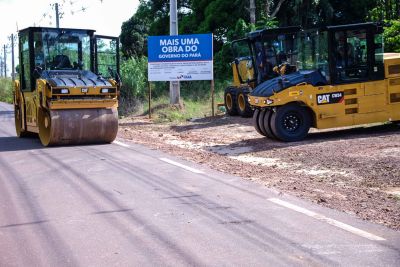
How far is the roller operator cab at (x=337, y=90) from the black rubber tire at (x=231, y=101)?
22.5 feet

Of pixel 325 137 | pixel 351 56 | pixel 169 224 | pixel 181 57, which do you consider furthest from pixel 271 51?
pixel 169 224

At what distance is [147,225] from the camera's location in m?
6.73

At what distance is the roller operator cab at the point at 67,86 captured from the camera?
13773 millimetres

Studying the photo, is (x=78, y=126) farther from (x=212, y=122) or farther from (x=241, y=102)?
(x=241, y=102)

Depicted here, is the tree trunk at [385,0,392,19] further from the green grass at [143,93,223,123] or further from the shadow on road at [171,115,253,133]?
the shadow on road at [171,115,253,133]

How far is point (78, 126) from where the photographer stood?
1387 centimetres

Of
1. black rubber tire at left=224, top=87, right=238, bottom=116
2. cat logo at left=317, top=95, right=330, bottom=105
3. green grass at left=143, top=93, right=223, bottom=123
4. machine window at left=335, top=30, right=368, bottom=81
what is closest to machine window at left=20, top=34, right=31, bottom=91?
green grass at left=143, top=93, right=223, bottom=123

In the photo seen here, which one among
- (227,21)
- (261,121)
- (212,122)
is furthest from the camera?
(227,21)

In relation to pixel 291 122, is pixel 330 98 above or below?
above

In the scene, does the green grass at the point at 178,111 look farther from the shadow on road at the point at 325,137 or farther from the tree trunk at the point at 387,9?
the tree trunk at the point at 387,9

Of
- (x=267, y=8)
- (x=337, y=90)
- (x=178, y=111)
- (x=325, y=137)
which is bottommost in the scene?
(x=325, y=137)

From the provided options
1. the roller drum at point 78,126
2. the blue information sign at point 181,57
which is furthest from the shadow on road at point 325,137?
the blue information sign at point 181,57

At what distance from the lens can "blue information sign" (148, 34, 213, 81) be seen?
21281 millimetres

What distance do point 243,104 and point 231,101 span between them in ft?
2.99
